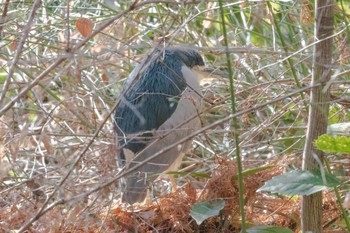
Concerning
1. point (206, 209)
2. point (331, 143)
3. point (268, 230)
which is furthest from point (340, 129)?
point (206, 209)

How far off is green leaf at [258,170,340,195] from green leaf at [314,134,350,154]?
87 millimetres

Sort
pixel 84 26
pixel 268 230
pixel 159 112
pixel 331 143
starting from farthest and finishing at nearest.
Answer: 1. pixel 159 112
2. pixel 84 26
3. pixel 268 230
4. pixel 331 143

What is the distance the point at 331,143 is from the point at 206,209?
64cm

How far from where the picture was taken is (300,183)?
217 centimetres

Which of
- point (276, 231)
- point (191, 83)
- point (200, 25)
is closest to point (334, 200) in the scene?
point (276, 231)

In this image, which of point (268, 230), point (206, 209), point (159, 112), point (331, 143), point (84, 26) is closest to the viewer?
point (331, 143)

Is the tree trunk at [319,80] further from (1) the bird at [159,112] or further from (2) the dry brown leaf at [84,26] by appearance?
(1) the bird at [159,112]

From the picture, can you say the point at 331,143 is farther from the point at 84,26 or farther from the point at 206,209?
the point at 84,26

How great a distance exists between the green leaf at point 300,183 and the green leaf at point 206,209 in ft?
1.22

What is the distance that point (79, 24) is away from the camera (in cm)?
250

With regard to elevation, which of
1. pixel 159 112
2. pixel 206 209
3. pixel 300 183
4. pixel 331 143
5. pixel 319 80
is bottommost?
pixel 206 209

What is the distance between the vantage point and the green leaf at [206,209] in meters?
2.51

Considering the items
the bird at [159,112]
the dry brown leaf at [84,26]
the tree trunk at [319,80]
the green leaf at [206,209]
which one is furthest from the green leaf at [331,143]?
the bird at [159,112]

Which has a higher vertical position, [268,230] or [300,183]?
[300,183]
